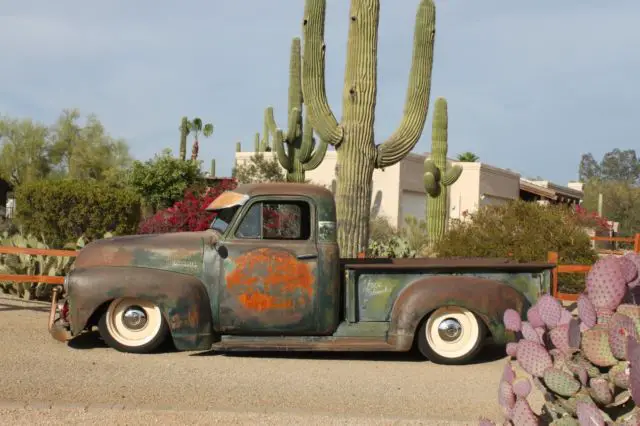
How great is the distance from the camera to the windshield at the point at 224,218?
7.06 metres

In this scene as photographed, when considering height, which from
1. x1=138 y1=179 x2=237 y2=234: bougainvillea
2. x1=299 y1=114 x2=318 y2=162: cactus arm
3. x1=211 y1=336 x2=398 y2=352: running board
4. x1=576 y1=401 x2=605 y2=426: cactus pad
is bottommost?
x1=211 y1=336 x2=398 y2=352: running board

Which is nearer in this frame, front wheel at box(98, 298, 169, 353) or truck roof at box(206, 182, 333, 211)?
front wheel at box(98, 298, 169, 353)

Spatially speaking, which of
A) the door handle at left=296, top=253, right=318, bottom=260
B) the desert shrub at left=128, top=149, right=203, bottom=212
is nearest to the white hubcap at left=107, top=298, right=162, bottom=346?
the door handle at left=296, top=253, right=318, bottom=260

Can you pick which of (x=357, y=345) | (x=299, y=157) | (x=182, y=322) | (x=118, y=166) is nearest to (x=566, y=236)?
(x=357, y=345)

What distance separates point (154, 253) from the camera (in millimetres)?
6957

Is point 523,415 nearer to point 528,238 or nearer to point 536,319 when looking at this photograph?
point 536,319

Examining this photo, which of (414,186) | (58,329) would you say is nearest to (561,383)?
(58,329)

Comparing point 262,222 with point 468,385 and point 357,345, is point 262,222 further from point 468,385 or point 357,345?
point 468,385

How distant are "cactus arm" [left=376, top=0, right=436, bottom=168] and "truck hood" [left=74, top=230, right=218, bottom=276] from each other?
19.7 feet

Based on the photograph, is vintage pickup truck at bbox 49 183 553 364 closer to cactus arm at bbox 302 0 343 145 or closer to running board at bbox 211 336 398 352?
running board at bbox 211 336 398 352

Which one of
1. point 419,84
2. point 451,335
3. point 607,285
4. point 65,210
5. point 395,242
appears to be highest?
point 419,84

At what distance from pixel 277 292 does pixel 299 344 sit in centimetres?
54

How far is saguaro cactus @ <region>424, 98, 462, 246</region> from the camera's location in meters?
19.2

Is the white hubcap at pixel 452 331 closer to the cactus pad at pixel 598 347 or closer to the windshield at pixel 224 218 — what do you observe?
the windshield at pixel 224 218
